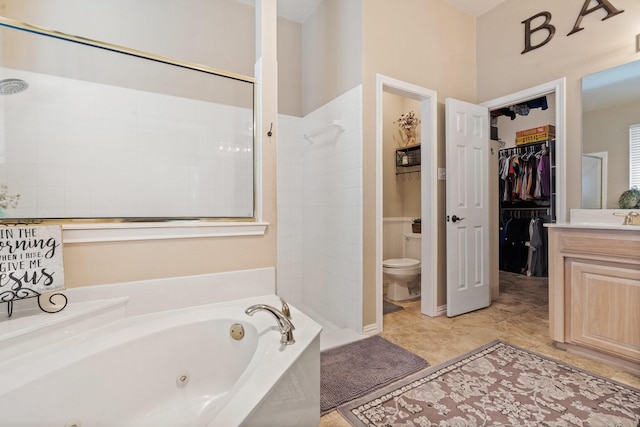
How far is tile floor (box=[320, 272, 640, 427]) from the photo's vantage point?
189cm

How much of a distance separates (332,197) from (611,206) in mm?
2074

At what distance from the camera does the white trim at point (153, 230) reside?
140 cm

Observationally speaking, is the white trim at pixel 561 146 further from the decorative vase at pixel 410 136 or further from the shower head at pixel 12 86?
the shower head at pixel 12 86

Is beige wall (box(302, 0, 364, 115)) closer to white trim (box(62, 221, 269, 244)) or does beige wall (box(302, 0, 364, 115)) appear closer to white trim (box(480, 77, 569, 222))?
white trim (box(62, 221, 269, 244))

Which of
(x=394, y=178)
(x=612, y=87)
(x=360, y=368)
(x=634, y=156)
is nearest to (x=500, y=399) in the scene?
(x=360, y=368)

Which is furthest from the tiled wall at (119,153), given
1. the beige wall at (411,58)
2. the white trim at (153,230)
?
the beige wall at (411,58)

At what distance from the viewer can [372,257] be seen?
2.45 meters

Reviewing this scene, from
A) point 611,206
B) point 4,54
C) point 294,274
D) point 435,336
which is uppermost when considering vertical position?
point 4,54

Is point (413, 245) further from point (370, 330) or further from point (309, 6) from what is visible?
point (309, 6)

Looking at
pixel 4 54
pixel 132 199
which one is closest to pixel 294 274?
pixel 132 199

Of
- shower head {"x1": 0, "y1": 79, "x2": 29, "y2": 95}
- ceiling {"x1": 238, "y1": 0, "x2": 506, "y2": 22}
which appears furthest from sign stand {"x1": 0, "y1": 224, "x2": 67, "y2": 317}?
ceiling {"x1": 238, "y1": 0, "x2": 506, "y2": 22}

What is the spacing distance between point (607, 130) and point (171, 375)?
3.20 m

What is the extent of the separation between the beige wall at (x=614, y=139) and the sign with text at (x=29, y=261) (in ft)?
11.1

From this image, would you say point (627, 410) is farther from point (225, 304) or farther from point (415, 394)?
point (225, 304)
